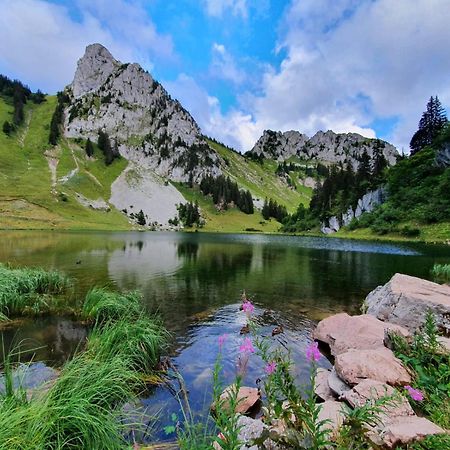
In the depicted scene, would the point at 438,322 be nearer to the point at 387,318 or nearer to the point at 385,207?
the point at 387,318

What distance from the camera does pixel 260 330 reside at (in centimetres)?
1622

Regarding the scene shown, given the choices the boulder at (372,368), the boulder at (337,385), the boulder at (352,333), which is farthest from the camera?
the boulder at (352,333)

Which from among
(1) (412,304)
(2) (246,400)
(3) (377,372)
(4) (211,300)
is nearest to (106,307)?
(4) (211,300)

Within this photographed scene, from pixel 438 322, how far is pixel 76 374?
1270cm

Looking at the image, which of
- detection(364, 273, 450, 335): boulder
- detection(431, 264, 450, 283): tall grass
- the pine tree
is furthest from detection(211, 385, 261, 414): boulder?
the pine tree

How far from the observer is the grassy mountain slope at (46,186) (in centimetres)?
12150

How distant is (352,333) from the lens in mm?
12875

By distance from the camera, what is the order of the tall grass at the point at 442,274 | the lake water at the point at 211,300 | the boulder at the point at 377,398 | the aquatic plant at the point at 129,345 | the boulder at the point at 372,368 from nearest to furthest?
the boulder at the point at 377,398, the boulder at the point at 372,368, the aquatic plant at the point at 129,345, the lake water at the point at 211,300, the tall grass at the point at 442,274

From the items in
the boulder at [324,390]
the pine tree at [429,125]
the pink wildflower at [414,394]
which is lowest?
the boulder at [324,390]

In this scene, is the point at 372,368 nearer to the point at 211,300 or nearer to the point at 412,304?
the point at 412,304

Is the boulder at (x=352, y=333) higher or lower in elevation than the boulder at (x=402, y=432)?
lower

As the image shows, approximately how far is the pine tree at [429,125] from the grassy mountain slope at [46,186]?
142770 millimetres

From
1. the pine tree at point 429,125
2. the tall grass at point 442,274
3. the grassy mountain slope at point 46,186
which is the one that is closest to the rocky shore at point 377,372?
the tall grass at point 442,274

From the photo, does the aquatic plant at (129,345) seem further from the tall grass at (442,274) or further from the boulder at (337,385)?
the tall grass at (442,274)
